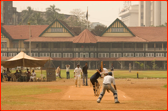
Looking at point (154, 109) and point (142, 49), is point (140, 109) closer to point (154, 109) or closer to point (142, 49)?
point (154, 109)

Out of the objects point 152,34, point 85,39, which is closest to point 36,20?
point 85,39

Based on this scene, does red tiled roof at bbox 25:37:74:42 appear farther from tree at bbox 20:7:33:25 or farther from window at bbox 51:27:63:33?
tree at bbox 20:7:33:25

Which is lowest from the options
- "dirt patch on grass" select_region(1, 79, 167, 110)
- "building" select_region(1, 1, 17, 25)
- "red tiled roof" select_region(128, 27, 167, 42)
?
"dirt patch on grass" select_region(1, 79, 167, 110)

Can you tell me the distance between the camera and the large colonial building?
71.9 meters

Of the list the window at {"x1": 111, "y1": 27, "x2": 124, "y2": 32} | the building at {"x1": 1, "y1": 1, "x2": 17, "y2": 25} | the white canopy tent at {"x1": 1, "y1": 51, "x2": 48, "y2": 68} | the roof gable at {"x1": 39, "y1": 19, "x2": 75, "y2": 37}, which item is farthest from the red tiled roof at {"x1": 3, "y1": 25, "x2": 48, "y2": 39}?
the white canopy tent at {"x1": 1, "y1": 51, "x2": 48, "y2": 68}

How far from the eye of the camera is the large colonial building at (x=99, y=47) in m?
71.9

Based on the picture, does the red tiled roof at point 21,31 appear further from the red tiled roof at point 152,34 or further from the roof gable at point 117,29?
the red tiled roof at point 152,34

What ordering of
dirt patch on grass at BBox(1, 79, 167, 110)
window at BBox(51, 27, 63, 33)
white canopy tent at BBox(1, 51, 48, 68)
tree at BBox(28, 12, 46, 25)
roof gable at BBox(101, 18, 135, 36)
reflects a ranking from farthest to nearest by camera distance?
tree at BBox(28, 12, 46, 25) < window at BBox(51, 27, 63, 33) < roof gable at BBox(101, 18, 135, 36) < white canopy tent at BBox(1, 51, 48, 68) < dirt patch on grass at BBox(1, 79, 167, 110)

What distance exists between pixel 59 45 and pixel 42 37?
14.5ft

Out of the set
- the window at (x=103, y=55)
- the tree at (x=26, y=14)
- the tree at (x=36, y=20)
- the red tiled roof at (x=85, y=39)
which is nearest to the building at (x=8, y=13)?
the tree at (x=26, y=14)

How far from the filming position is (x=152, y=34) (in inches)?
3007

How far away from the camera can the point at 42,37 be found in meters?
74.2

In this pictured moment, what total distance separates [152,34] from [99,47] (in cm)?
1358

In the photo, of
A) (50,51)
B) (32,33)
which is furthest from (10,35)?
(50,51)
